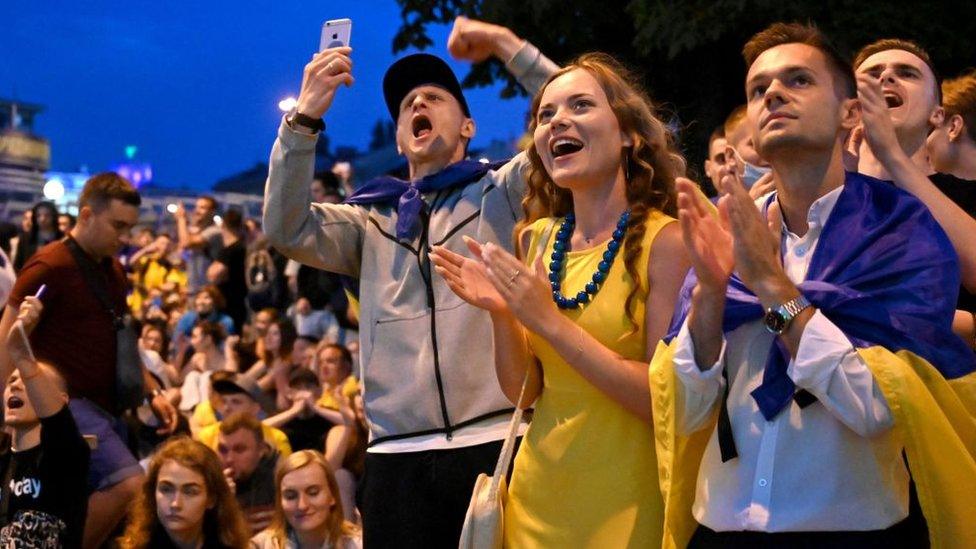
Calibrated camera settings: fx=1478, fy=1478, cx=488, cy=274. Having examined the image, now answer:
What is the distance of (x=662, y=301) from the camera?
3.60m

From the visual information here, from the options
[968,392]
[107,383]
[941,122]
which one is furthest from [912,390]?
[107,383]

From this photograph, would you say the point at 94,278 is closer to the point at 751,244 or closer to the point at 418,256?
the point at 418,256

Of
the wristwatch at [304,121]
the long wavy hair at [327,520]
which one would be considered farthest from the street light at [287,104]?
the long wavy hair at [327,520]

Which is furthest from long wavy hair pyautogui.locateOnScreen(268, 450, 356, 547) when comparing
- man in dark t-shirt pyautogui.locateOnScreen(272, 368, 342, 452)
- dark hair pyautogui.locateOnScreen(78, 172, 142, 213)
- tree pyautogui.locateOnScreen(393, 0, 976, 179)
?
tree pyautogui.locateOnScreen(393, 0, 976, 179)

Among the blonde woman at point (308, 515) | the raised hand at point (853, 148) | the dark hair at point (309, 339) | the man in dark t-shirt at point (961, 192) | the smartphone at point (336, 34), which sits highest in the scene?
the smartphone at point (336, 34)

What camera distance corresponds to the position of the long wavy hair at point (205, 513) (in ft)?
20.7

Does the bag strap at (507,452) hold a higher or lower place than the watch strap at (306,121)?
lower

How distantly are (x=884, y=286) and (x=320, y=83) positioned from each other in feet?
6.60

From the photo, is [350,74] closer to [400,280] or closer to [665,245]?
[400,280]

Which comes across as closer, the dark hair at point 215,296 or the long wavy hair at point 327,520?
the long wavy hair at point 327,520

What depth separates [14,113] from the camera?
62.3 metres

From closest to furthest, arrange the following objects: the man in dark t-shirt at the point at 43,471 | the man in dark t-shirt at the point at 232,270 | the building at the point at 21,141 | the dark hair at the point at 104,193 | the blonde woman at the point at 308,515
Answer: the man in dark t-shirt at the point at 43,471 → the blonde woman at the point at 308,515 → the dark hair at the point at 104,193 → the man in dark t-shirt at the point at 232,270 → the building at the point at 21,141

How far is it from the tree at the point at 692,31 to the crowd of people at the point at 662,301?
5572 millimetres

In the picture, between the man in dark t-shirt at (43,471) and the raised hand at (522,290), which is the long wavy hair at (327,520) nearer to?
the man in dark t-shirt at (43,471)
